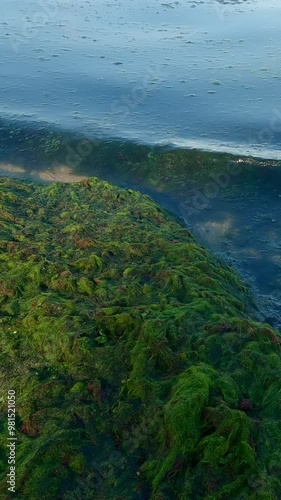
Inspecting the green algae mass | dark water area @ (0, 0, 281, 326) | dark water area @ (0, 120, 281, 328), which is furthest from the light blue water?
the green algae mass

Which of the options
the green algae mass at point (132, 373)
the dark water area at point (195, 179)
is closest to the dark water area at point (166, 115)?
the dark water area at point (195, 179)

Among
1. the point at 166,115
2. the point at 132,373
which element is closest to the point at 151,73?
the point at 166,115

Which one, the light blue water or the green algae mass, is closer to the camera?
the green algae mass

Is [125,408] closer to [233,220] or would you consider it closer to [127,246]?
[127,246]

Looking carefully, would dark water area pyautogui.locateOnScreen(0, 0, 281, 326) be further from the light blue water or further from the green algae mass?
the green algae mass

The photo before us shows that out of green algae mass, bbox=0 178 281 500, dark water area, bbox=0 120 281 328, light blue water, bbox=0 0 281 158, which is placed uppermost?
light blue water, bbox=0 0 281 158

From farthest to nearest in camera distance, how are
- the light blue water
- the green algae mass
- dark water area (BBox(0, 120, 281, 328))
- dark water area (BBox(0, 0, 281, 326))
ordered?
the light blue water < dark water area (BBox(0, 0, 281, 326)) < dark water area (BBox(0, 120, 281, 328)) < the green algae mass

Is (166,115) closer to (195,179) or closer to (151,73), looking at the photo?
(151,73)
